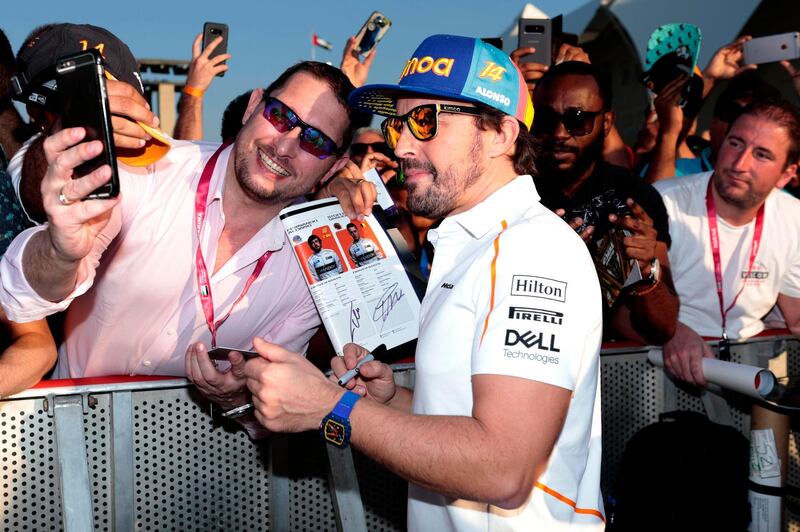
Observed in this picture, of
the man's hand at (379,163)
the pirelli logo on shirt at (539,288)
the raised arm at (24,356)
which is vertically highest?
the pirelli logo on shirt at (539,288)

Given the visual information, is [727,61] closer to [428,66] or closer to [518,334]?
[428,66]

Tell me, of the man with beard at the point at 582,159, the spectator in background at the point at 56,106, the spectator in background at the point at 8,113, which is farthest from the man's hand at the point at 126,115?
the man with beard at the point at 582,159

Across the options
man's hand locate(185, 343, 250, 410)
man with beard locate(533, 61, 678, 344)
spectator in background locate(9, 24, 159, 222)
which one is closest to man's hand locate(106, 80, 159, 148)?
spectator in background locate(9, 24, 159, 222)

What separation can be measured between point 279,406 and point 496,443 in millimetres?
638

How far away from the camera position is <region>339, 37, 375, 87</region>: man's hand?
17.6 ft

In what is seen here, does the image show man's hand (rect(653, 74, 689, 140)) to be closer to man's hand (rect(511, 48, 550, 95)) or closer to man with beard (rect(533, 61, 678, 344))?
man's hand (rect(511, 48, 550, 95))

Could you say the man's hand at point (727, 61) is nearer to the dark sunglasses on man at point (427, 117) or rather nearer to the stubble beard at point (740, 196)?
the stubble beard at point (740, 196)

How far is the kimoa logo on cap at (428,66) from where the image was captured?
2.56m

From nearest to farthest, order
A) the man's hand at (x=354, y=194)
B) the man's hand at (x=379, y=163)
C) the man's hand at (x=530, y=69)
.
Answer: the man's hand at (x=354, y=194) → the man's hand at (x=379, y=163) → the man's hand at (x=530, y=69)

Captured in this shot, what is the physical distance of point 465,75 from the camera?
2527 mm

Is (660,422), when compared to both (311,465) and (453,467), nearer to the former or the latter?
(311,465)

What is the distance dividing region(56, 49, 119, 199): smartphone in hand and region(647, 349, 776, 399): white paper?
2.84 meters

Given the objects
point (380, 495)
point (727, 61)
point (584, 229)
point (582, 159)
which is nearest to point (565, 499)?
point (380, 495)

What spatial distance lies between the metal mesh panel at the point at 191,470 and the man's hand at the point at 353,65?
122 inches
